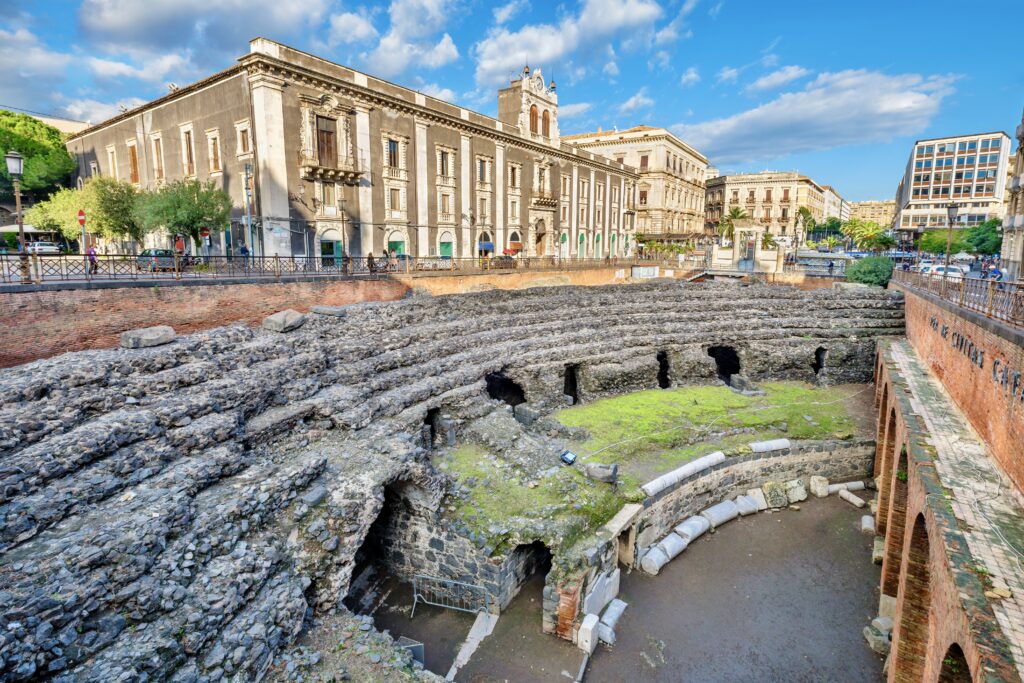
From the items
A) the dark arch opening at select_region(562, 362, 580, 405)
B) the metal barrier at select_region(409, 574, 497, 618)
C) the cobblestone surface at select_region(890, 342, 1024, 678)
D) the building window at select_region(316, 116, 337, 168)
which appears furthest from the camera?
the building window at select_region(316, 116, 337, 168)

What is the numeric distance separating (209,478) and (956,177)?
122m

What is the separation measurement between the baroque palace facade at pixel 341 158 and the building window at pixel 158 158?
6 cm

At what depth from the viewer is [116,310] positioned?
13.7m

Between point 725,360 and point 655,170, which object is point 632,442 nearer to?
point 725,360

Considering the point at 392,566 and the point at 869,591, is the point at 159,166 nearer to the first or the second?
the point at 392,566

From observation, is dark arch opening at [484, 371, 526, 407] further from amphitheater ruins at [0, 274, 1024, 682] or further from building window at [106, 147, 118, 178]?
building window at [106, 147, 118, 178]

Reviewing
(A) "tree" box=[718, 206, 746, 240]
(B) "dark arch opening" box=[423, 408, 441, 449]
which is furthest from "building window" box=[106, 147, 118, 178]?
(A) "tree" box=[718, 206, 746, 240]

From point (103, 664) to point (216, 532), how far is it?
2150 mm

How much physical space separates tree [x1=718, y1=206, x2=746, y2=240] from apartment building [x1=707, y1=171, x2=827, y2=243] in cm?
499

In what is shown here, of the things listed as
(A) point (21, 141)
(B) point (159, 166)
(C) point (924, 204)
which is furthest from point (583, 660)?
(C) point (924, 204)

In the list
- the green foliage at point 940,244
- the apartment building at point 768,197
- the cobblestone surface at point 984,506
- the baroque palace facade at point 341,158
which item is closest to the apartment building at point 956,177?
the green foliage at point 940,244

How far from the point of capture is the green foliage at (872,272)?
33.3 metres

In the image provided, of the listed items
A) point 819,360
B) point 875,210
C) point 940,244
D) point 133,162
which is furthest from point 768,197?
point 875,210

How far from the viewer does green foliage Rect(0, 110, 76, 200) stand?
127 feet
